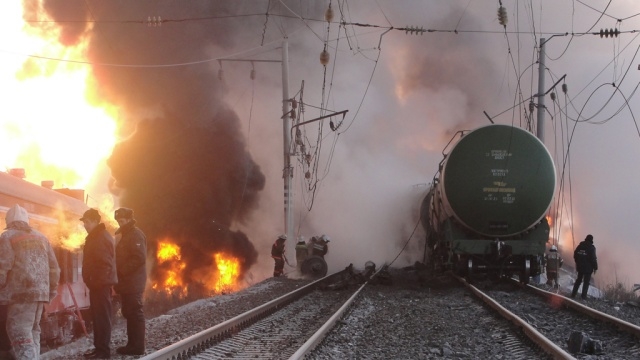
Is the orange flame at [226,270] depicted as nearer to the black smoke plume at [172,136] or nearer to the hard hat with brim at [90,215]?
the black smoke plume at [172,136]

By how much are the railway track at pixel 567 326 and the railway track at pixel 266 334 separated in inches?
117

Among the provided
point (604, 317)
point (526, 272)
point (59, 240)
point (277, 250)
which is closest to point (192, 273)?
point (277, 250)

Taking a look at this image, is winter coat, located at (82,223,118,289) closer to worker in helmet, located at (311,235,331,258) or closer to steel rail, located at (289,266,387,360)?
steel rail, located at (289,266,387,360)

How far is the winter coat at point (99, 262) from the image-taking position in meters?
8.55

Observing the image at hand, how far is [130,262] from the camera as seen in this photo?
8.88 meters

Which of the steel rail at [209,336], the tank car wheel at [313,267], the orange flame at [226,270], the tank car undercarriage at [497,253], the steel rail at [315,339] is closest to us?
the steel rail at [209,336]

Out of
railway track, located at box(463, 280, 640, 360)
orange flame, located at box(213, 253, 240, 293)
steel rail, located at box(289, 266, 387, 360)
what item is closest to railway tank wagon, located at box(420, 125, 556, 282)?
railway track, located at box(463, 280, 640, 360)

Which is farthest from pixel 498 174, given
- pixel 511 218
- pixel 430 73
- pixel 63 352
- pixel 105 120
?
pixel 430 73

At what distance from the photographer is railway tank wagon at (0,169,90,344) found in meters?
11.2

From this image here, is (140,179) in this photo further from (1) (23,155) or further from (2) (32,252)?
(2) (32,252)

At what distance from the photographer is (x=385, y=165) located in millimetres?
40156

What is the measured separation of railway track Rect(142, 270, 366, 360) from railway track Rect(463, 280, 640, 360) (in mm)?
2975

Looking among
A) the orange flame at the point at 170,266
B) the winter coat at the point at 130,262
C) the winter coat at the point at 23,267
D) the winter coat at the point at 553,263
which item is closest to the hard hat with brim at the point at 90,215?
the winter coat at the point at 130,262

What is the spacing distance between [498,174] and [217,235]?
1900 centimetres
